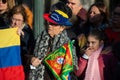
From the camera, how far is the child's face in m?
6.46

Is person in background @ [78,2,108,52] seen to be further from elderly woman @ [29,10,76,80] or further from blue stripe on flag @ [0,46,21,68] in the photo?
blue stripe on flag @ [0,46,21,68]

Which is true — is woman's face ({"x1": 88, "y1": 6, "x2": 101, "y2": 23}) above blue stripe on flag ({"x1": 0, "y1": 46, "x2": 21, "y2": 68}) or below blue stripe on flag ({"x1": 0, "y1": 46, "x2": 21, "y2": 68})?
above

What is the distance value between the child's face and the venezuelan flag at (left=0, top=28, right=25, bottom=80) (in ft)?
3.17

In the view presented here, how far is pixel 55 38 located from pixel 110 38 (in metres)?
0.69

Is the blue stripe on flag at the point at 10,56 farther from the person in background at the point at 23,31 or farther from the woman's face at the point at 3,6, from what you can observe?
the woman's face at the point at 3,6

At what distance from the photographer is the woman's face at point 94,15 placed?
22.6 feet

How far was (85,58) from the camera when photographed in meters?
6.51

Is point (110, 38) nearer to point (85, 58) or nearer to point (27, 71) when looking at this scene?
point (85, 58)

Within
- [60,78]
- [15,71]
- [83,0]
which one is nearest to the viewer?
[60,78]

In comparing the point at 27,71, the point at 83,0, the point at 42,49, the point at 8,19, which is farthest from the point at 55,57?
the point at 83,0

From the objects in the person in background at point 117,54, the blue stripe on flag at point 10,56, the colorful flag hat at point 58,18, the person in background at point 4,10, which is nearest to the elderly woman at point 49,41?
the colorful flag hat at point 58,18

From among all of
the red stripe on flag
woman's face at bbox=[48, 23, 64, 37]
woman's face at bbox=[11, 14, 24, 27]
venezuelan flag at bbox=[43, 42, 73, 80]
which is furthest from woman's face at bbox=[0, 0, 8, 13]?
venezuelan flag at bbox=[43, 42, 73, 80]

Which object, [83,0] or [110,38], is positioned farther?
[83,0]

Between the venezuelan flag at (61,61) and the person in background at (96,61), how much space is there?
0.22m
